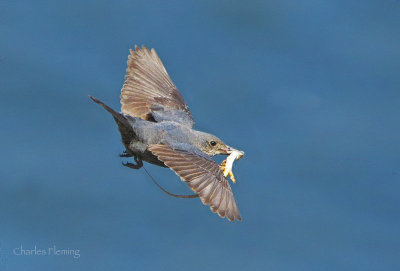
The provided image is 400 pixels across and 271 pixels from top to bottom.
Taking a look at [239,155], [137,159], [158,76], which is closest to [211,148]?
[239,155]

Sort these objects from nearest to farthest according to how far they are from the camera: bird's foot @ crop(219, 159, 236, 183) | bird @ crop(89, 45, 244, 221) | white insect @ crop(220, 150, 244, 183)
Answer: bird @ crop(89, 45, 244, 221)
bird's foot @ crop(219, 159, 236, 183)
white insect @ crop(220, 150, 244, 183)

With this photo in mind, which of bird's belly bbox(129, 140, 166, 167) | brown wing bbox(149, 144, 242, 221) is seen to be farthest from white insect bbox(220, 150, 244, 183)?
bird's belly bbox(129, 140, 166, 167)

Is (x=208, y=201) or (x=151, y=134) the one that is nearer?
(x=208, y=201)

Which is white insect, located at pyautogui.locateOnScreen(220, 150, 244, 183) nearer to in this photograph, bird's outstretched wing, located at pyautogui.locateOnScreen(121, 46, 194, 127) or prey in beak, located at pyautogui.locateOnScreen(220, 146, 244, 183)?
prey in beak, located at pyautogui.locateOnScreen(220, 146, 244, 183)

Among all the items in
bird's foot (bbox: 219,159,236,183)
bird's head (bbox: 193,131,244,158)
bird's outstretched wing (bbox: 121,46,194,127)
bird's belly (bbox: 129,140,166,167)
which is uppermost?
bird's outstretched wing (bbox: 121,46,194,127)

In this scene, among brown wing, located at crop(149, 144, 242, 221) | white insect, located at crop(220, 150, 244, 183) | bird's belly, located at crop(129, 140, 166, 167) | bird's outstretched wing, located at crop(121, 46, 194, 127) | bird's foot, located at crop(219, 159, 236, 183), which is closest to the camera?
brown wing, located at crop(149, 144, 242, 221)

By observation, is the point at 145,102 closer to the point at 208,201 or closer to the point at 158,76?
the point at 158,76

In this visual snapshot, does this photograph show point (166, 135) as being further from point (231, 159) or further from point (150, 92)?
point (150, 92)
